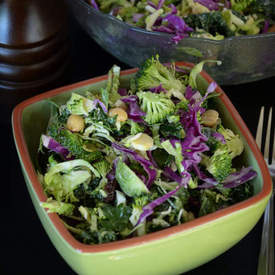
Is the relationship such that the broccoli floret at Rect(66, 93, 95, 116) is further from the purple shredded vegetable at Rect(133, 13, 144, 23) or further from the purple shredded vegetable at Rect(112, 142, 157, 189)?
the purple shredded vegetable at Rect(133, 13, 144, 23)

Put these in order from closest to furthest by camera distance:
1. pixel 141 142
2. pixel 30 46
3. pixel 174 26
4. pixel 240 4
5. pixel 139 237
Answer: pixel 139 237 → pixel 141 142 → pixel 30 46 → pixel 174 26 → pixel 240 4

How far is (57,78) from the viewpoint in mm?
1199

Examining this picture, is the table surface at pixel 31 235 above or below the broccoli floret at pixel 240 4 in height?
below

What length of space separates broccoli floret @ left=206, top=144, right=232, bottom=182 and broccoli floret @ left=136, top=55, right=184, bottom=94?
18 centimetres

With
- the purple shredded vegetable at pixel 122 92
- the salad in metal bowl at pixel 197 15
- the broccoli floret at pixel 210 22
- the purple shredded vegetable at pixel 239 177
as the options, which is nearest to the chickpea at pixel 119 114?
the purple shredded vegetable at pixel 122 92

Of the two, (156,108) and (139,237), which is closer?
(139,237)

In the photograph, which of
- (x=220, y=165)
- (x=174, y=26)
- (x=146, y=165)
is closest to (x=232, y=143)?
(x=220, y=165)

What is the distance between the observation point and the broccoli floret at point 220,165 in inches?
34.2

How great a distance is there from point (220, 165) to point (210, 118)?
0.12 m

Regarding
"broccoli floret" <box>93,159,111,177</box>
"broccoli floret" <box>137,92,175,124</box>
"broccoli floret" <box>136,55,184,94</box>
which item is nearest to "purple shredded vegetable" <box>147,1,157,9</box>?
"broccoli floret" <box>136,55,184,94</box>

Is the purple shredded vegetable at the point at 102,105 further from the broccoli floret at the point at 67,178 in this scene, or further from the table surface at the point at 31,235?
the table surface at the point at 31,235

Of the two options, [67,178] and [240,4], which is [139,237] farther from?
[240,4]

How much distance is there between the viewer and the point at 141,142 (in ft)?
2.82

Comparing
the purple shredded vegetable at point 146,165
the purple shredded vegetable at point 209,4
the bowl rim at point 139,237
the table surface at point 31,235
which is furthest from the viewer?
the purple shredded vegetable at point 209,4
